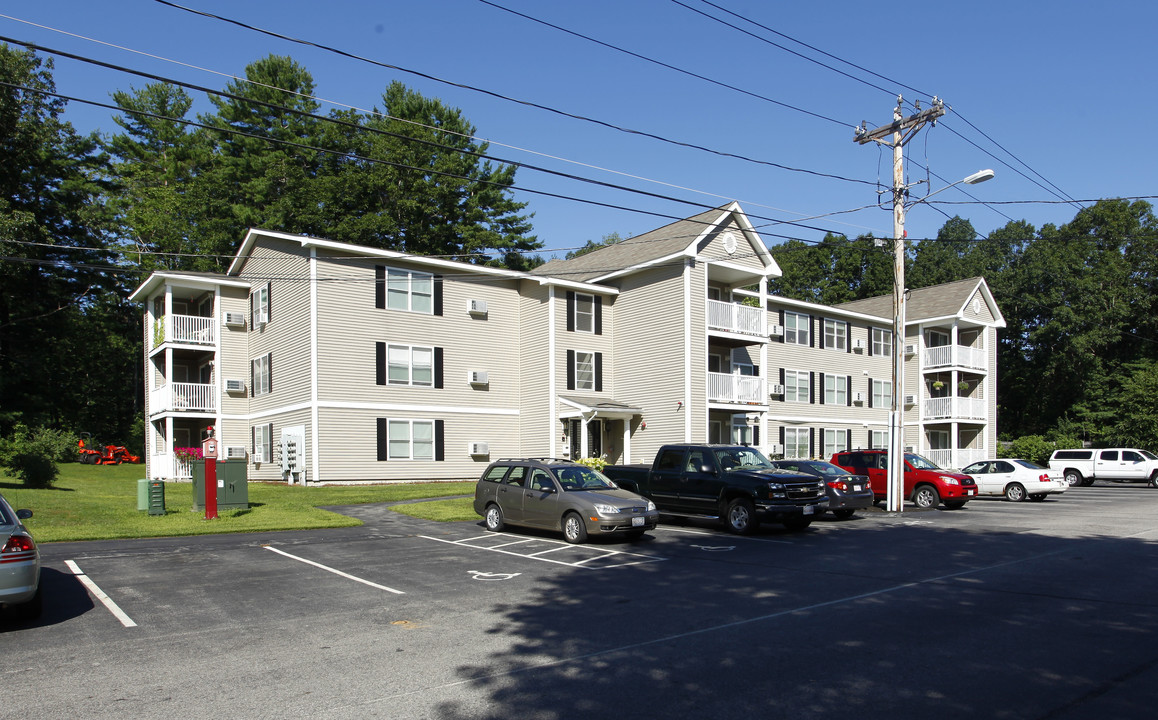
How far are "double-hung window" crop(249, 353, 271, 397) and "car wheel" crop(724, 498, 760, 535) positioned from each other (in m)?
21.0

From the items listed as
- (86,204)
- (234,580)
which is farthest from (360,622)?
(86,204)

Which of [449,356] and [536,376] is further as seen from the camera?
[536,376]

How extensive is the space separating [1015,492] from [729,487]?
1655 cm

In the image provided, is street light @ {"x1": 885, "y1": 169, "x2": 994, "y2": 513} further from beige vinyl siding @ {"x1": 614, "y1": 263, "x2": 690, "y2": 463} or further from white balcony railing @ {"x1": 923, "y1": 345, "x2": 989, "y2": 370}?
white balcony railing @ {"x1": 923, "y1": 345, "x2": 989, "y2": 370}

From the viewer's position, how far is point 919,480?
82.0 feet

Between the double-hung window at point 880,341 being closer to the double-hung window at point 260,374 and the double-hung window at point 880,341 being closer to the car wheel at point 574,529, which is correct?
the double-hung window at point 260,374

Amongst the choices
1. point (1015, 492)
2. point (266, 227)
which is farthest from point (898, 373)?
point (266, 227)

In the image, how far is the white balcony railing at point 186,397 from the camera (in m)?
32.5

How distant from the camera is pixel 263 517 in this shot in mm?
19328

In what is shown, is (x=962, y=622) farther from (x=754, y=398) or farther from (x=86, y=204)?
(x=86, y=204)

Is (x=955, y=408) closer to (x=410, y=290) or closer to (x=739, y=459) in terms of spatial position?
(x=410, y=290)

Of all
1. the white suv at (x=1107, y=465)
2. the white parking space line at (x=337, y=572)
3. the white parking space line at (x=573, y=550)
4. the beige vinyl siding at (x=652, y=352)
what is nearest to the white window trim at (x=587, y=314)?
the beige vinyl siding at (x=652, y=352)

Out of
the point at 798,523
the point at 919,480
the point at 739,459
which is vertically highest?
the point at 739,459

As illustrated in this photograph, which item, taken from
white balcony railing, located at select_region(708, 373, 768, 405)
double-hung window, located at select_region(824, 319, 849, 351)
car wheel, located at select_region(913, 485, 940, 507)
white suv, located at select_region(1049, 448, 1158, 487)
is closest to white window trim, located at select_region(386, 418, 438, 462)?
white balcony railing, located at select_region(708, 373, 768, 405)
